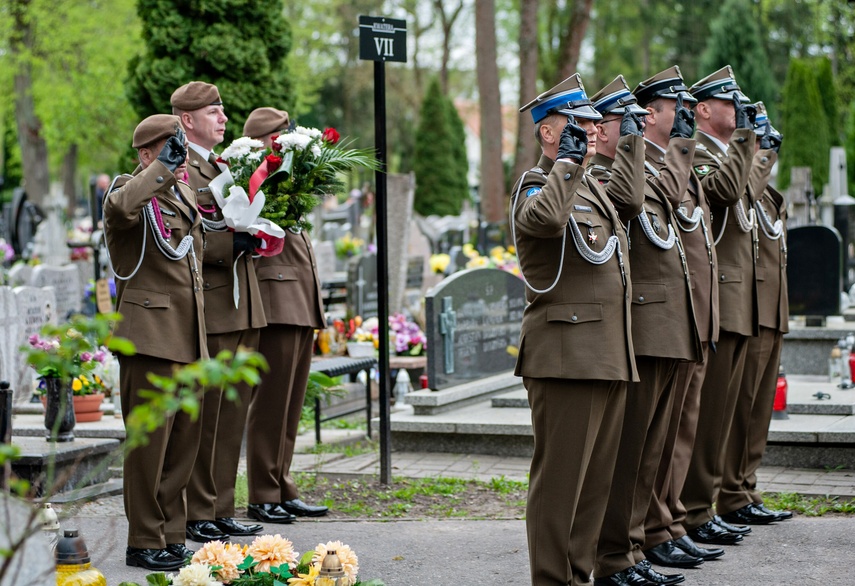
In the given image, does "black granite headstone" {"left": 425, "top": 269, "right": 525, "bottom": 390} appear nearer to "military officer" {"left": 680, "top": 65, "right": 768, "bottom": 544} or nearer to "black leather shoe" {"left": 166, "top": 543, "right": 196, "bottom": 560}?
"military officer" {"left": 680, "top": 65, "right": 768, "bottom": 544}

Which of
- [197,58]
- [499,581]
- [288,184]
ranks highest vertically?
[197,58]

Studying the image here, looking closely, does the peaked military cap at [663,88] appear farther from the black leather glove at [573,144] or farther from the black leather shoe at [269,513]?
the black leather shoe at [269,513]

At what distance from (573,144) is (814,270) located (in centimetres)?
746

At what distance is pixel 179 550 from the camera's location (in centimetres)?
548

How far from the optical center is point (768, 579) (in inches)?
207

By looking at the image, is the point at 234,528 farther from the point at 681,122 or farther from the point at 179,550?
the point at 681,122

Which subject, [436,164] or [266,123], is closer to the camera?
[266,123]

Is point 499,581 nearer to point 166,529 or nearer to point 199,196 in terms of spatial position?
point 166,529

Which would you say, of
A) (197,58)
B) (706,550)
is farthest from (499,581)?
(197,58)

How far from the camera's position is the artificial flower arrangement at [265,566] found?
13.8ft

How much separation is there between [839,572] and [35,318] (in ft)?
24.6

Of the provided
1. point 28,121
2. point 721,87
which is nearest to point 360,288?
point 721,87

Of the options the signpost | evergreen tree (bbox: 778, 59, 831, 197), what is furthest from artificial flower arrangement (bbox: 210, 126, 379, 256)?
evergreen tree (bbox: 778, 59, 831, 197)

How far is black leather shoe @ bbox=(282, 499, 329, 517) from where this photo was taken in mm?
6617
